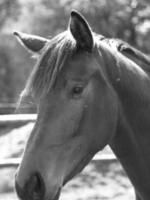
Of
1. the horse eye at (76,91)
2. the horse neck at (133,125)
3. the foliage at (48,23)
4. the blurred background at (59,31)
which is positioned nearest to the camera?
the horse eye at (76,91)

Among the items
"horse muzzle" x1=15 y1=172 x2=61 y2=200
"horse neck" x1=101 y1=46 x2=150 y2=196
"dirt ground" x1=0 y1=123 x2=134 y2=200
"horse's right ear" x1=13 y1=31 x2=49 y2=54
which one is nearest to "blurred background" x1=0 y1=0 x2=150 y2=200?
"dirt ground" x1=0 y1=123 x2=134 y2=200

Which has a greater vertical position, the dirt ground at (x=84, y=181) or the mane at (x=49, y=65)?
the mane at (x=49, y=65)

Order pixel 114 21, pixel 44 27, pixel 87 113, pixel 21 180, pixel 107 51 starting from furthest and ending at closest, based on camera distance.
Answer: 1. pixel 44 27
2. pixel 114 21
3. pixel 107 51
4. pixel 87 113
5. pixel 21 180

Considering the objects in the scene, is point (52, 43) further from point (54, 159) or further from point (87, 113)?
point (54, 159)

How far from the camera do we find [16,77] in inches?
747

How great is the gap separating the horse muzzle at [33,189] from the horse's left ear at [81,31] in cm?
65

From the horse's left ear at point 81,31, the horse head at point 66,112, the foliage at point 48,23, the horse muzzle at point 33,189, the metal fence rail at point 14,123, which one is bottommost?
the foliage at point 48,23

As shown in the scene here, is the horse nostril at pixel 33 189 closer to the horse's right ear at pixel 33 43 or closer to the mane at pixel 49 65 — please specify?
the mane at pixel 49 65

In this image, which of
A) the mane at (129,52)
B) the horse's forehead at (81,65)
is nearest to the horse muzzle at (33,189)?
the horse's forehead at (81,65)

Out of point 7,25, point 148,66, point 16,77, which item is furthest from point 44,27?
point 148,66

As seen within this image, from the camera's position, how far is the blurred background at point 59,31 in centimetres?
485

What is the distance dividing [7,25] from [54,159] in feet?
67.4

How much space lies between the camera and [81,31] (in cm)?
194

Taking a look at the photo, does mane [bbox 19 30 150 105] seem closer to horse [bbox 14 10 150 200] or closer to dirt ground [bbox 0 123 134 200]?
horse [bbox 14 10 150 200]
